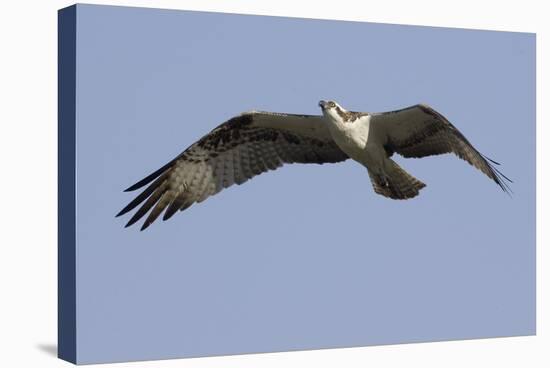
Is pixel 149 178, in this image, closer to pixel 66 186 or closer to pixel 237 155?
pixel 66 186

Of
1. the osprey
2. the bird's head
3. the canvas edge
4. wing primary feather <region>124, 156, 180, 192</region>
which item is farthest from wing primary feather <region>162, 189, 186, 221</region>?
the bird's head

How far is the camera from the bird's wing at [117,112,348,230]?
1017 cm

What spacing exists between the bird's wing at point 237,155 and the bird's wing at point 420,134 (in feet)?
1.35

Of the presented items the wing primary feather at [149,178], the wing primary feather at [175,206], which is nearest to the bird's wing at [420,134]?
the wing primary feather at [175,206]

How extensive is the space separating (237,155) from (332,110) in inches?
37.1

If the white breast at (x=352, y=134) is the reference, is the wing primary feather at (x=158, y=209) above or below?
below

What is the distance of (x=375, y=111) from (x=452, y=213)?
114cm

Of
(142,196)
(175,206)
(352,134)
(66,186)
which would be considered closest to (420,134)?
(352,134)

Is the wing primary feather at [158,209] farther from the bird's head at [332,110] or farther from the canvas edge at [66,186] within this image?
the bird's head at [332,110]

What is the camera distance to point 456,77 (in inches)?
432

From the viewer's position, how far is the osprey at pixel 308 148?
10.2 metres

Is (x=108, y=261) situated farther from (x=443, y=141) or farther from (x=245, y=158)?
(x=443, y=141)

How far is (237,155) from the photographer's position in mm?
10602

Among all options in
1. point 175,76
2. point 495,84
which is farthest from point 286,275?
point 495,84
